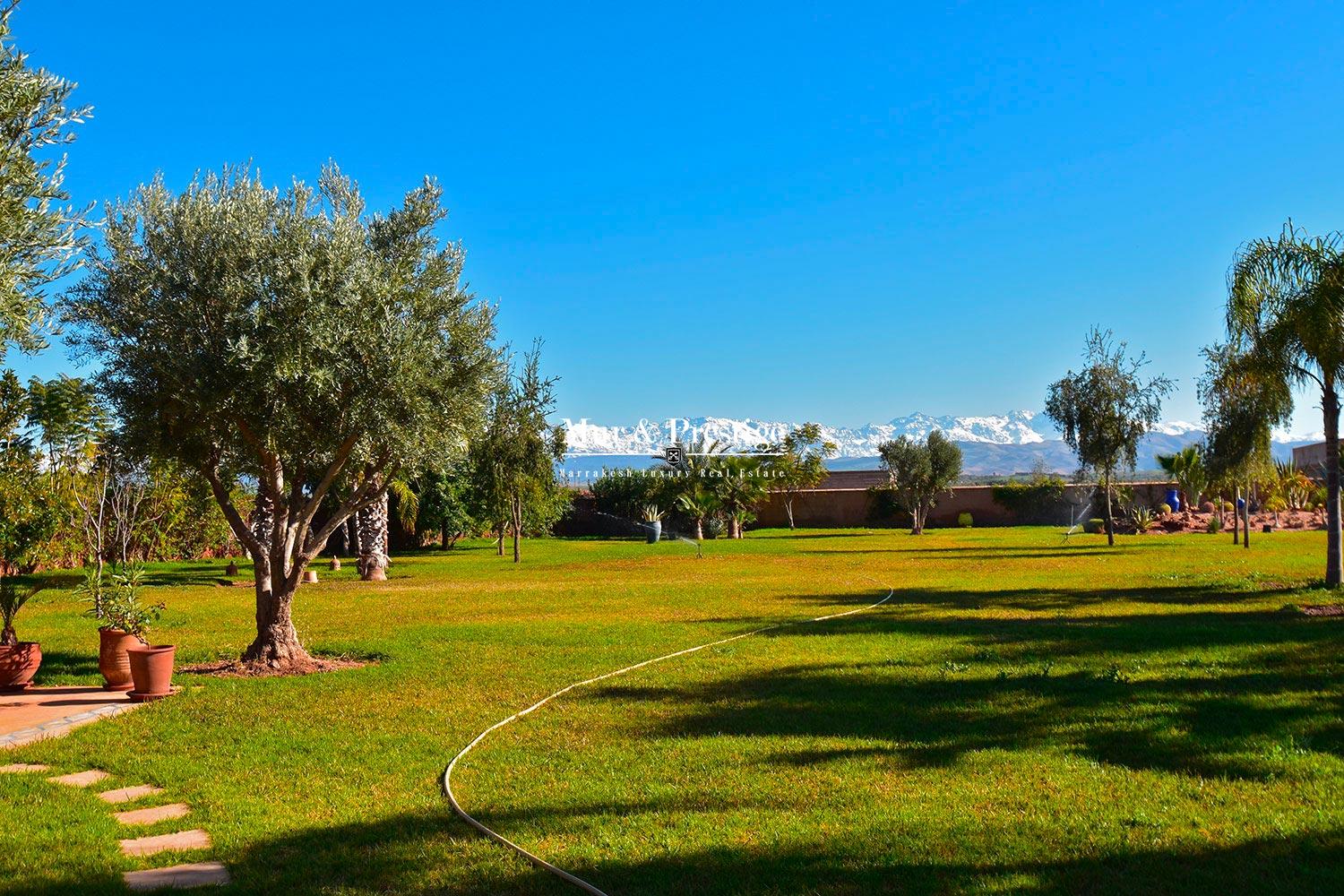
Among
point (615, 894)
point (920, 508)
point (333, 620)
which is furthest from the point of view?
point (920, 508)

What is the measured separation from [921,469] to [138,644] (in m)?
37.7

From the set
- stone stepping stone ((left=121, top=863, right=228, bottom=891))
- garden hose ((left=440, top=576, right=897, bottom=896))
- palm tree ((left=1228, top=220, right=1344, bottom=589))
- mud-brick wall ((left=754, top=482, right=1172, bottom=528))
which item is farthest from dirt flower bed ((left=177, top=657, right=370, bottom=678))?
mud-brick wall ((left=754, top=482, right=1172, bottom=528))

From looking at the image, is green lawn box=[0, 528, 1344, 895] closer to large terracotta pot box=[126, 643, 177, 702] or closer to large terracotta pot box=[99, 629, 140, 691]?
large terracotta pot box=[126, 643, 177, 702]

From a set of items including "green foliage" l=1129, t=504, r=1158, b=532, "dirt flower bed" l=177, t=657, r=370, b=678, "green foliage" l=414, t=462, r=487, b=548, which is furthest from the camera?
"green foliage" l=1129, t=504, r=1158, b=532

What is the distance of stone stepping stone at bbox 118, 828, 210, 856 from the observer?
547cm

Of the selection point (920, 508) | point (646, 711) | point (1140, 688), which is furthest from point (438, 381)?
point (920, 508)

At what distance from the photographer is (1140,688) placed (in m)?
8.76

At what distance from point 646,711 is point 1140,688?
430 cm

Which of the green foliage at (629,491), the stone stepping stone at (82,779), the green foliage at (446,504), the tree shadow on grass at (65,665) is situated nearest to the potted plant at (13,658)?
the tree shadow on grass at (65,665)

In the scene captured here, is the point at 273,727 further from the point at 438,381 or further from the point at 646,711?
the point at 438,381

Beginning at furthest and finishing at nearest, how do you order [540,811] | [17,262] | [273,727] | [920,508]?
[920,508], [273,727], [17,262], [540,811]

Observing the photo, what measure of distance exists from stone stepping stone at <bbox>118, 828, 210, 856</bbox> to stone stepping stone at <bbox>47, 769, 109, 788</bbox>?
1.54 meters

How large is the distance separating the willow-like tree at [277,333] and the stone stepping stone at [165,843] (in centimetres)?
498

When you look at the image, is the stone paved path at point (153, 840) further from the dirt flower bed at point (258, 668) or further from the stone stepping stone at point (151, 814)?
the dirt flower bed at point (258, 668)
